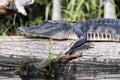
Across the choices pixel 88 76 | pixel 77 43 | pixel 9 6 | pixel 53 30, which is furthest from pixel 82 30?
pixel 88 76

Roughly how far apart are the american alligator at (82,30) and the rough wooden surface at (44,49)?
7.2 inches

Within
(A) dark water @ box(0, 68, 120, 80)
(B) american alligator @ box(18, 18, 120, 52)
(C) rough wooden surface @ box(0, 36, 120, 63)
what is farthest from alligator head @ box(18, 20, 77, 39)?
(A) dark water @ box(0, 68, 120, 80)

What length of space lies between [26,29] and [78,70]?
76 centimetres

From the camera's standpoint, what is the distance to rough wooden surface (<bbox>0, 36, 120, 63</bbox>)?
2.12 metres

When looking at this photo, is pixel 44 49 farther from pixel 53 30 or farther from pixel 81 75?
pixel 53 30

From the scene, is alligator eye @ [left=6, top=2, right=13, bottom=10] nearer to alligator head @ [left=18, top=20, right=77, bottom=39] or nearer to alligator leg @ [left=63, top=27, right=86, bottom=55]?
alligator head @ [left=18, top=20, right=77, bottom=39]

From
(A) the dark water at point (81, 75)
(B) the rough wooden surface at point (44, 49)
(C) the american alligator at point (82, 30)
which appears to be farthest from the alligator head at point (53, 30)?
(A) the dark water at point (81, 75)

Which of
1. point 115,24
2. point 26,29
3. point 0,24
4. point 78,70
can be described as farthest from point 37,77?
point 0,24

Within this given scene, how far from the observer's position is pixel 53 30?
272 centimetres

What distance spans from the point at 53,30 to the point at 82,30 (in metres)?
0.24

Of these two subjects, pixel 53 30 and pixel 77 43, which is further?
pixel 53 30

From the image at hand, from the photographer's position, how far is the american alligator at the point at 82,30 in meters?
2.61

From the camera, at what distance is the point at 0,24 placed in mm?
4172

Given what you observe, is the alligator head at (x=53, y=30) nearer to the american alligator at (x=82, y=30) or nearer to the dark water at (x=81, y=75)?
the american alligator at (x=82, y=30)
